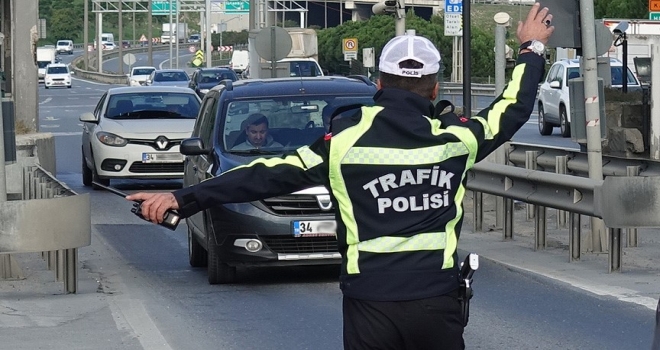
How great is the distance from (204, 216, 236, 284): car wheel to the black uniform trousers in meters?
6.32

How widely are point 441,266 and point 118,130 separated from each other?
1598 cm

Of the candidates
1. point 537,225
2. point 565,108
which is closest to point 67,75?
point 565,108

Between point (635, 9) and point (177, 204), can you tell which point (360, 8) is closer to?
point (635, 9)

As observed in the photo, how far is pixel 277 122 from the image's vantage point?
11680 mm

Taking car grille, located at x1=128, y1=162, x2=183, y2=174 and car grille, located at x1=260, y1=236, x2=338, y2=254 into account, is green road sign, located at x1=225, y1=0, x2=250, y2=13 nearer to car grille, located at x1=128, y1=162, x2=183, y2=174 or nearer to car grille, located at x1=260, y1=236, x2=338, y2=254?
car grille, located at x1=128, y1=162, x2=183, y2=174

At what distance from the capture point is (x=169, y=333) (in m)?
8.98

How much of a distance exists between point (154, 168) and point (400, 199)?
15574 millimetres

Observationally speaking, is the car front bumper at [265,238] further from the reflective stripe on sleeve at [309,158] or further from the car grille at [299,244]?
the reflective stripe on sleeve at [309,158]

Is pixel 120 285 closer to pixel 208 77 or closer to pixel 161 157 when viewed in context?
pixel 161 157

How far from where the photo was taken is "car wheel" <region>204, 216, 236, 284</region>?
428 inches

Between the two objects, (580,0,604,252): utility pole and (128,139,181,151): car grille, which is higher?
(580,0,604,252): utility pole

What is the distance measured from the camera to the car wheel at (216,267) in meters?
10.9

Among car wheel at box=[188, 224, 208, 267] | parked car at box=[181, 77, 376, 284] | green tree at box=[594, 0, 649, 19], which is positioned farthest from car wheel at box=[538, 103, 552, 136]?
green tree at box=[594, 0, 649, 19]

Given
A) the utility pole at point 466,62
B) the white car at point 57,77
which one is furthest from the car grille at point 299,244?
the white car at point 57,77
